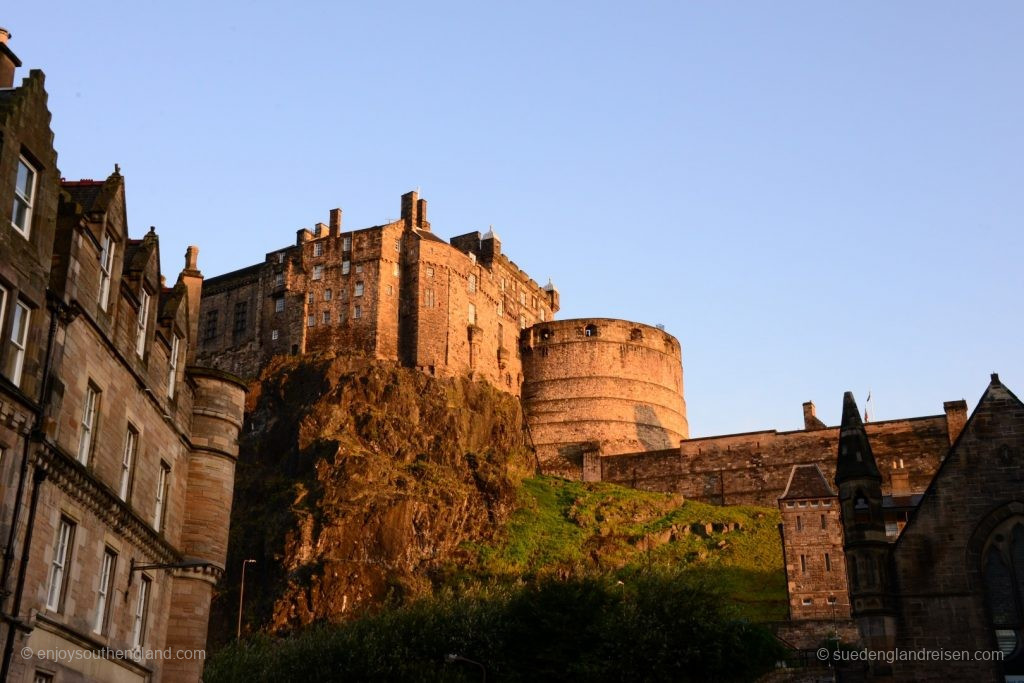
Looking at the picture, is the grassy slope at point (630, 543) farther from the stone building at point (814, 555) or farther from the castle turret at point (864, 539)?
the castle turret at point (864, 539)

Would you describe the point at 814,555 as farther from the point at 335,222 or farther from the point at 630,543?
the point at 335,222

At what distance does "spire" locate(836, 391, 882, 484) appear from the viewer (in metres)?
26.3

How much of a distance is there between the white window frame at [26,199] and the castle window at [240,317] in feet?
192

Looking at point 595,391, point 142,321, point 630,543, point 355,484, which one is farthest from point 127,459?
point 595,391

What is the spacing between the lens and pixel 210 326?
79250 millimetres

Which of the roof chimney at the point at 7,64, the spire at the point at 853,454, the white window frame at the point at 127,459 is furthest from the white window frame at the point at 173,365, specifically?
the spire at the point at 853,454

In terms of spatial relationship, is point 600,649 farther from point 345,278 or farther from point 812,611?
point 345,278

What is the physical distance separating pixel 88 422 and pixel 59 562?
105 inches

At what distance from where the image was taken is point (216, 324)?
7894 centimetres

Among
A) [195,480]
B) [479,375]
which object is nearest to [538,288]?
[479,375]

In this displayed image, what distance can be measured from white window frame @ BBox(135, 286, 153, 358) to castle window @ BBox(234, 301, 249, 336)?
53.5 meters

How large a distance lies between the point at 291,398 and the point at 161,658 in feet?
150

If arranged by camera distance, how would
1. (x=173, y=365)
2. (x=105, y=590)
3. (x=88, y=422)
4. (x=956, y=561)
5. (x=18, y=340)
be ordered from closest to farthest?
(x=18, y=340) < (x=88, y=422) < (x=105, y=590) < (x=956, y=561) < (x=173, y=365)

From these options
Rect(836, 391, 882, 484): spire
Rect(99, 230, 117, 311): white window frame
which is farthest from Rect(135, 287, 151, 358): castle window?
Rect(836, 391, 882, 484): spire
